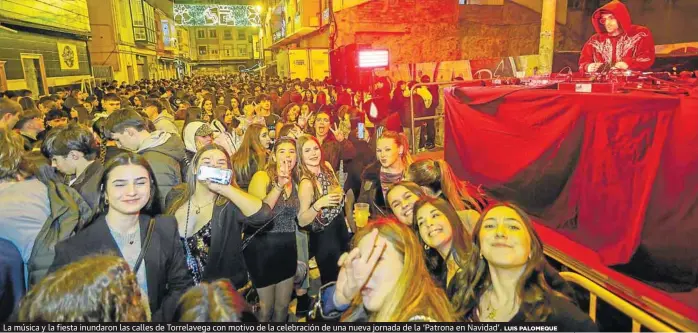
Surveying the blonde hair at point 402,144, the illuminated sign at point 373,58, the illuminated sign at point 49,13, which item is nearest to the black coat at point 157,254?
the blonde hair at point 402,144

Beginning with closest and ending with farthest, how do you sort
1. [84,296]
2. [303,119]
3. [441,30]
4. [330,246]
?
[84,296]
[330,246]
[303,119]
[441,30]

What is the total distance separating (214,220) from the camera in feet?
8.48

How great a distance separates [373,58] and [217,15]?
44502mm

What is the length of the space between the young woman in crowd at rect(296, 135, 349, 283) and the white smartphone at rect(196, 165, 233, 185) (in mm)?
840

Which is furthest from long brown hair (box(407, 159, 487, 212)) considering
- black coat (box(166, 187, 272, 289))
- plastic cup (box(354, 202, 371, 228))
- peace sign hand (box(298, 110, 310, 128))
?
peace sign hand (box(298, 110, 310, 128))

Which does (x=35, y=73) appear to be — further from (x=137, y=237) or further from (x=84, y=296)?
(x=84, y=296)

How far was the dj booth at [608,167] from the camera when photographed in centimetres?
277

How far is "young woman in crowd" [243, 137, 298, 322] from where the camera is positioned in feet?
10.1

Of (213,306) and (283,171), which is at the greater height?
(283,171)

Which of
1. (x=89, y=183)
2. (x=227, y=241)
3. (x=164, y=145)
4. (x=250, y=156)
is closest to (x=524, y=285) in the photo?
(x=227, y=241)

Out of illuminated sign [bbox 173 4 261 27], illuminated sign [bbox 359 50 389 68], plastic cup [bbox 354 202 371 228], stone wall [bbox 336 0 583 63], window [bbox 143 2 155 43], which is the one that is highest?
illuminated sign [bbox 173 4 261 27]

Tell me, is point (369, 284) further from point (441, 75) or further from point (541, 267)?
point (441, 75)

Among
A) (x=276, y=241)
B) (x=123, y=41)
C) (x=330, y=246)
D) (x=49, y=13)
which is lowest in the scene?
(x=330, y=246)

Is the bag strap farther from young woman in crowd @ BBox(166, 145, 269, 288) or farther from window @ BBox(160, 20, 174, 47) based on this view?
window @ BBox(160, 20, 174, 47)
